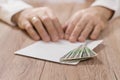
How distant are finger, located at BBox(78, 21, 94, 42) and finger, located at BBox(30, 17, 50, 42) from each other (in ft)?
0.39

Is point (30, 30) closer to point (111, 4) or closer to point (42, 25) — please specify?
point (42, 25)

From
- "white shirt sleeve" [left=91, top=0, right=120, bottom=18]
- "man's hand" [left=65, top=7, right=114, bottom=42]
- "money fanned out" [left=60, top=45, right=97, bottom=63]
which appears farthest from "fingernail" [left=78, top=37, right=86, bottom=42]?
"white shirt sleeve" [left=91, top=0, right=120, bottom=18]

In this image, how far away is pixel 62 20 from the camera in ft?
3.60

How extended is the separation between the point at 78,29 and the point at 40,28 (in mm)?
139

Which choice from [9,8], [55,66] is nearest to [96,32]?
[55,66]

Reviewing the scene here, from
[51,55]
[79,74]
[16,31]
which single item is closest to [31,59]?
[51,55]

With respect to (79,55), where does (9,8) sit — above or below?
below

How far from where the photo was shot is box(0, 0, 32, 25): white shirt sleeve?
1.08 metres

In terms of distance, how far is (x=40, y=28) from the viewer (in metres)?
0.94

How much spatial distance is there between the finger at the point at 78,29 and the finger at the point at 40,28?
0.29ft

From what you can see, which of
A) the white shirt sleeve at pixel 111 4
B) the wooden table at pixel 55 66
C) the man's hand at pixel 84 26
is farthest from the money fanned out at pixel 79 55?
the white shirt sleeve at pixel 111 4

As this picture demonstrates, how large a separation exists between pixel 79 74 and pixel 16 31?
0.41 metres

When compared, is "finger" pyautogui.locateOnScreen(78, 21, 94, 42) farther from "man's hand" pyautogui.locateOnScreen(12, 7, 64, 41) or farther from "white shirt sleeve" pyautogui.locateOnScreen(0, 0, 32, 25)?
"white shirt sleeve" pyautogui.locateOnScreen(0, 0, 32, 25)

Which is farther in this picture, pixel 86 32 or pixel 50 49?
pixel 86 32
